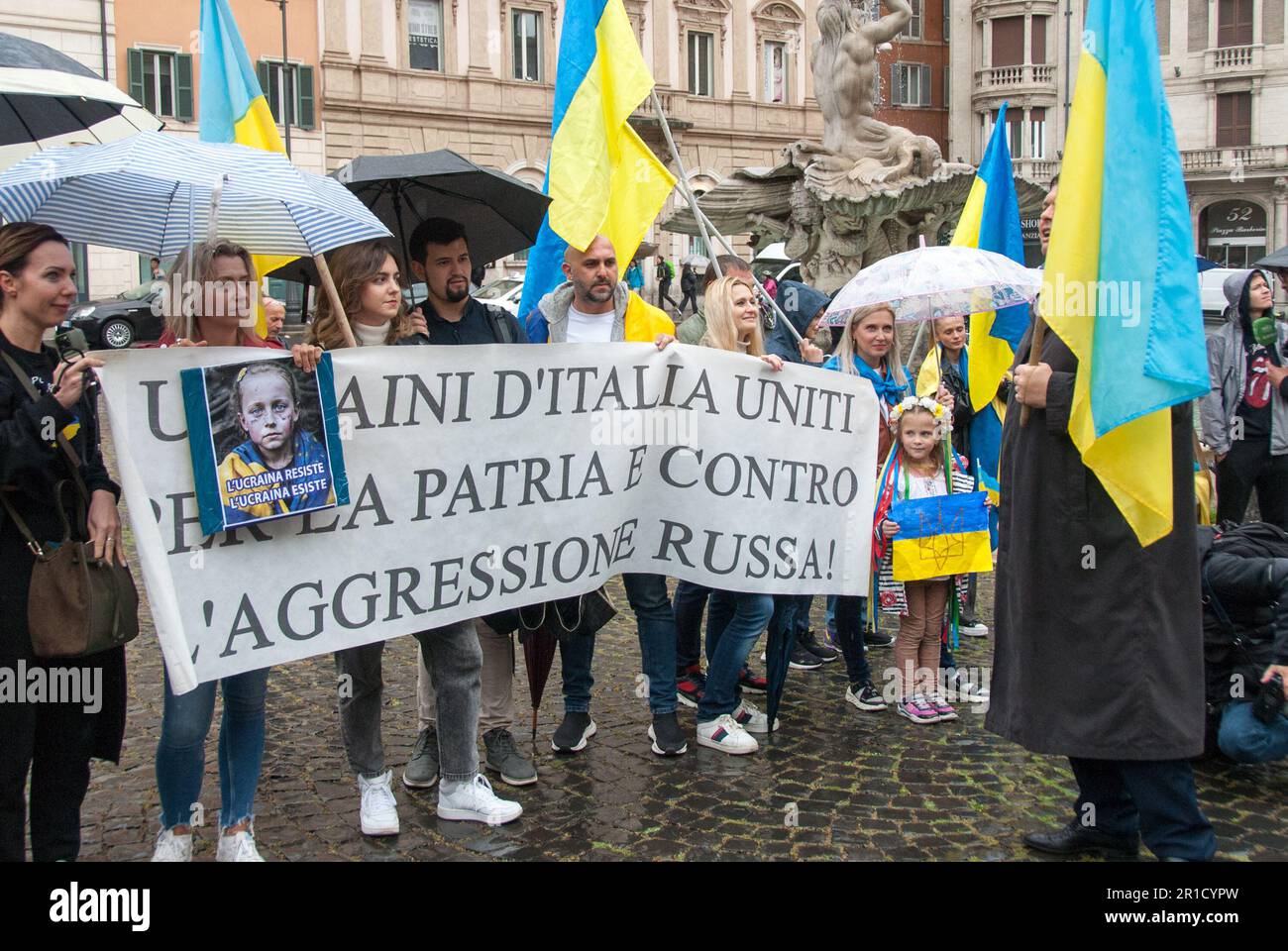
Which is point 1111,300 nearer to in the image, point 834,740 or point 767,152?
point 834,740

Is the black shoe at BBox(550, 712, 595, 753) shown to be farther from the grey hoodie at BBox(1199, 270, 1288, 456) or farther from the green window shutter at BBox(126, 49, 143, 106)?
the green window shutter at BBox(126, 49, 143, 106)

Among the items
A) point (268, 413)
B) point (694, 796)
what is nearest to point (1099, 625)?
point (694, 796)

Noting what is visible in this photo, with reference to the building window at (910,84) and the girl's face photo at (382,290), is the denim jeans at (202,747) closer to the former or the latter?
the girl's face photo at (382,290)

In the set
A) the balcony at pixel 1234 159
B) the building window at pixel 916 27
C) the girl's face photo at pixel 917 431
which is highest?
the building window at pixel 916 27

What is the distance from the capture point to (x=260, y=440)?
12.8 ft

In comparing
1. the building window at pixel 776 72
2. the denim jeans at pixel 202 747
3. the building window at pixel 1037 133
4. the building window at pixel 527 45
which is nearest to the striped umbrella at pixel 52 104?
the denim jeans at pixel 202 747

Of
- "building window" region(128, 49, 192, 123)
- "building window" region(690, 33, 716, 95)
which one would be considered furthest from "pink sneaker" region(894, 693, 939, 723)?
"building window" region(690, 33, 716, 95)

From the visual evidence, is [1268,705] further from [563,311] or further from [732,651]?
[563,311]

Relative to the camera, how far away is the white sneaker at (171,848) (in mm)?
3949

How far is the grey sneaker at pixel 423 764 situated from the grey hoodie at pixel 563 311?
160 centimetres

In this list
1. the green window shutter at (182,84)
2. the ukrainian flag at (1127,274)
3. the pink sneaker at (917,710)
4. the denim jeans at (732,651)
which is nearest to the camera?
the ukrainian flag at (1127,274)

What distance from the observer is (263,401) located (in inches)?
154

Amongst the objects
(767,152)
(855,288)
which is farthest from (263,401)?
(767,152)

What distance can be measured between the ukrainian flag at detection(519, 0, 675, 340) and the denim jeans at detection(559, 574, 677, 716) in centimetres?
109
